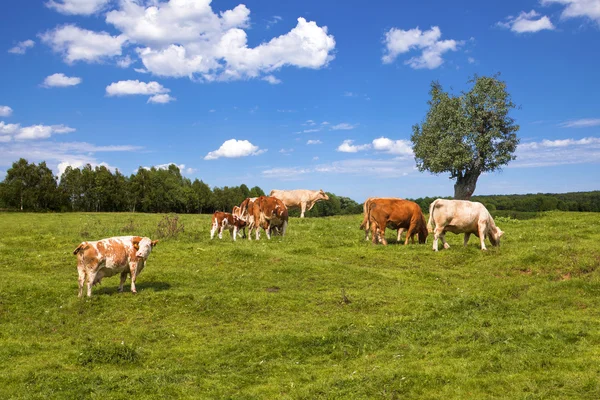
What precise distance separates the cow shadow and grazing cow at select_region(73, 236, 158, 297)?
320mm

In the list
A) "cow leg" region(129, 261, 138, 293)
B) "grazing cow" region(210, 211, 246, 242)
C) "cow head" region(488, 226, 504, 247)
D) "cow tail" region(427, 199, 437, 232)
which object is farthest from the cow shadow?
"cow head" region(488, 226, 504, 247)

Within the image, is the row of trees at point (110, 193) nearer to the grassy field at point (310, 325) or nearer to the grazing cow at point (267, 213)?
the grazing cow at point (267, 213)

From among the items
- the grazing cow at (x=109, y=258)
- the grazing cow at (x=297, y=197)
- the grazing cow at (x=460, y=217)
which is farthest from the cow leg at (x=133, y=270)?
the grazing cow at (x=297, y=197)

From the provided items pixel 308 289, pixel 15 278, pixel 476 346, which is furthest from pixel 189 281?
pixel 476 346

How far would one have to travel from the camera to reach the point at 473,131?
41125 mm

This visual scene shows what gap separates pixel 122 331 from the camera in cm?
1205

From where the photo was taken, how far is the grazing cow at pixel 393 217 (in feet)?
75.7

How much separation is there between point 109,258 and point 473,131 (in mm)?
34406

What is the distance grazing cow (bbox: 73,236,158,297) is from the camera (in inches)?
553

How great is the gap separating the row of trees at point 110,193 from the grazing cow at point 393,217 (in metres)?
42.0

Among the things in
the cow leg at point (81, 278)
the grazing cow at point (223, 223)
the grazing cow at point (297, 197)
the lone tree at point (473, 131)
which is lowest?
the cow leg at point (81, 278)

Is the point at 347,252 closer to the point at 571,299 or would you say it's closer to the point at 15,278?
the point at 571,299

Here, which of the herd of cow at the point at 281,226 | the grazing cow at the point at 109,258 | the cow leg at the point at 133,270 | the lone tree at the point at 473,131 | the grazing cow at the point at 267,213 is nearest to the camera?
the grazing cow at the point at 109,258

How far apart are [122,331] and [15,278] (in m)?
7.03
